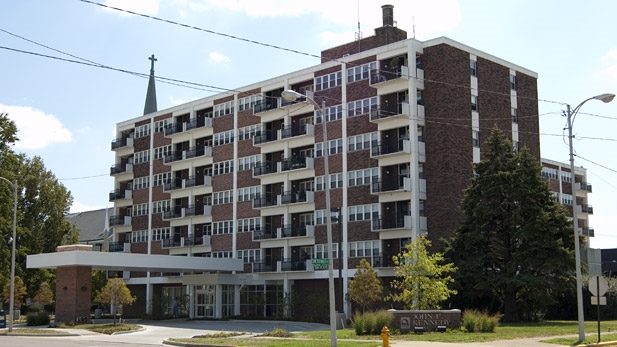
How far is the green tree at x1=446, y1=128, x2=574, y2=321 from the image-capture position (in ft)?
146

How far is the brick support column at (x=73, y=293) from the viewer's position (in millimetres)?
51031

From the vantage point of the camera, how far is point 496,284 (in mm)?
44875

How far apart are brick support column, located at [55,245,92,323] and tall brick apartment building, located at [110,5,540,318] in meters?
15.8

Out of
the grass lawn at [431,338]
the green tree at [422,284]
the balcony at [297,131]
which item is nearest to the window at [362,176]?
the balcony at [297,131]

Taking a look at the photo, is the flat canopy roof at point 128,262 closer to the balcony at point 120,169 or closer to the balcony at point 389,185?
the balcony at point 389,185

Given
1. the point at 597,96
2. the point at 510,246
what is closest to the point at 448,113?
the point at 510,246

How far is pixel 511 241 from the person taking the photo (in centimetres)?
4703

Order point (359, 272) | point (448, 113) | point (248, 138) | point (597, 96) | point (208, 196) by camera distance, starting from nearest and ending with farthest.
→ point (597, 96) → point (359, 272) → point (448, 113) → point (248, 138) → point (208, 196)

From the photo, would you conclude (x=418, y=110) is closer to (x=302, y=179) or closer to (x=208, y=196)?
(x=302, y=179)

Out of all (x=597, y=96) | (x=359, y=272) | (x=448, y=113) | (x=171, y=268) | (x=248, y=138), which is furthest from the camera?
(x=248, y=138)

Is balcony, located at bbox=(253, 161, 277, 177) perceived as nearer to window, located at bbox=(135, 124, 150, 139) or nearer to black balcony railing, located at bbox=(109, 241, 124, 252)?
window, located at bbox=(135, 124, 150, 139)

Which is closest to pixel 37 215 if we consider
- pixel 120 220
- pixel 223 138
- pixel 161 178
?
pixel 120 220

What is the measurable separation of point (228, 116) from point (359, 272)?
28.5 metres

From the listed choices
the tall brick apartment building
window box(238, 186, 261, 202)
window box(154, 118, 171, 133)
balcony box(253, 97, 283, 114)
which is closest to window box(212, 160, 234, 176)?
the tall brick apartment building
